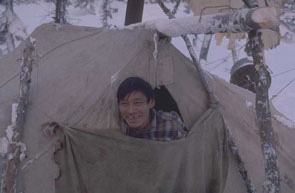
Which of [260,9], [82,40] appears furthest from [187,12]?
[260,9]

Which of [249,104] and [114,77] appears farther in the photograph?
[249,104]

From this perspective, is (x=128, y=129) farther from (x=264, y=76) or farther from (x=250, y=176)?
→ (x=250, y=176)

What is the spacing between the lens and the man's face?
264 centimetres

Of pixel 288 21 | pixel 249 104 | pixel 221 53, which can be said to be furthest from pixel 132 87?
pixel 221 53

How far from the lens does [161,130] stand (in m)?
2.78

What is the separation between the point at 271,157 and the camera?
7.93 feet

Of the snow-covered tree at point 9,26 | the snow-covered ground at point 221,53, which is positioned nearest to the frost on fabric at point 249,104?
the snow-covered ground at point 221,53

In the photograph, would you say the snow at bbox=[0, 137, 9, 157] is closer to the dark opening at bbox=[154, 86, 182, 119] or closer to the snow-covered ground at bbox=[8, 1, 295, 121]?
the dark opening at bbox=[154, 86, 182, 119]

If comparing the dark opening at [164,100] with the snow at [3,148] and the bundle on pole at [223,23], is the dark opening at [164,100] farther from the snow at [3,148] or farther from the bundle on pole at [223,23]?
the snow at [3,148]

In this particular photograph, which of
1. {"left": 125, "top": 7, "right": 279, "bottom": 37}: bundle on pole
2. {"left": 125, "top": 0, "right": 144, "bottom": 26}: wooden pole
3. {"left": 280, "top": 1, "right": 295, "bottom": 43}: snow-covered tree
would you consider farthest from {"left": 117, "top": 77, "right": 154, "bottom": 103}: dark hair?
{"left": 280, "top": 1, "right": 295, "bottom": 43}: snow-covered tree

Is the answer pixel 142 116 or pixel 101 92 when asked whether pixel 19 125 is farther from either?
pixel 142 116

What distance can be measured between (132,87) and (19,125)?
816 millimetres

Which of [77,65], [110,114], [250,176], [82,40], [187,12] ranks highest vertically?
[187,12]

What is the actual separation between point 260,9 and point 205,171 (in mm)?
1333
